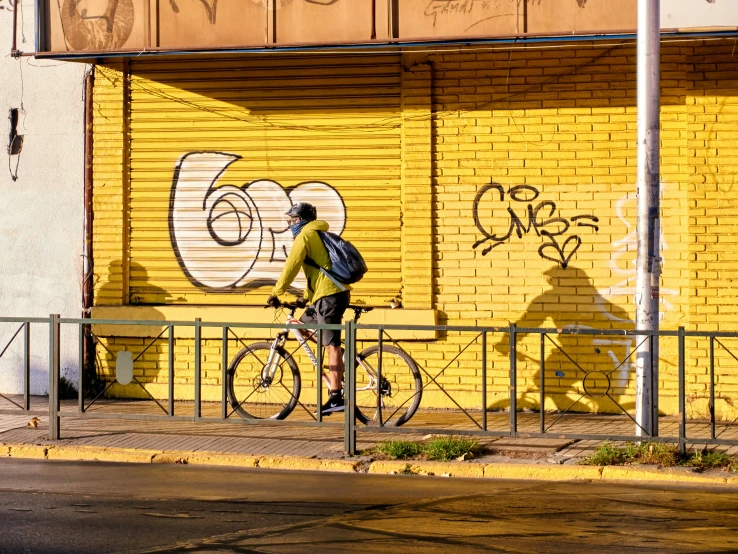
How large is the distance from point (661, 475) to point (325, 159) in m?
5.53

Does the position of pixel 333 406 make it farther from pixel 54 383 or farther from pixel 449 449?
pixel 54 383

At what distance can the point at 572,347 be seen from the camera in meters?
12.2

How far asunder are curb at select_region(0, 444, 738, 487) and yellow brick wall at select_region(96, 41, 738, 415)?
114 inches

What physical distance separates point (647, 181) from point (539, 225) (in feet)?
9.08

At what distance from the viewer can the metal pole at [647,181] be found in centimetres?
964

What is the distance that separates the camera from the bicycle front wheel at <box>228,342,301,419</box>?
11148 mm

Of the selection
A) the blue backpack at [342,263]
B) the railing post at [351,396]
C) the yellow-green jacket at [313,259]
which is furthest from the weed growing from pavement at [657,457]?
the yellow-green jacket at [313,259]

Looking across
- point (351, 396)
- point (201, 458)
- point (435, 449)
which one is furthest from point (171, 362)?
point (435, 449)

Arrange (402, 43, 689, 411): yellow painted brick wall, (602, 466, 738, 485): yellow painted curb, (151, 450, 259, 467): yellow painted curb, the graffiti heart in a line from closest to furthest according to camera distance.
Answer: (602, 466, 738, 485): yellow painted curb < (151, 450, 259, 467): yellow painted curb < (402, 43, 689, 411): yellow painted brick wall < the graffiti heart

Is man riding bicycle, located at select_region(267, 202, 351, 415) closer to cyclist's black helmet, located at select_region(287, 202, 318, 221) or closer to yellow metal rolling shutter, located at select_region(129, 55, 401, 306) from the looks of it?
cyclist's black helmet, located at select_region(287, 202, 318, 221)

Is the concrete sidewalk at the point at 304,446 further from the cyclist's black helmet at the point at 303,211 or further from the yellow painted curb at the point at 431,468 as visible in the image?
the cyclist's black helmet at the point at 303,211

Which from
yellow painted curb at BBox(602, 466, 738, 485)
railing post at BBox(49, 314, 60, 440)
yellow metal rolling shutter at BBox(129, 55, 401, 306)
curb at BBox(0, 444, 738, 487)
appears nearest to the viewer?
yellow painted curb at BBox(602, 466, 738, 485)

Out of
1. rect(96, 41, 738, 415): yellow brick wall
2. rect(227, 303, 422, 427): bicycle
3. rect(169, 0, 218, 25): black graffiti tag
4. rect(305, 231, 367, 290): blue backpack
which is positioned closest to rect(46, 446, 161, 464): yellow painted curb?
rect(227, 303, 422, 427): bicycle

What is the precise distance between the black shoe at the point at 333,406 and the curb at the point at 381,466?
3.48 ft
